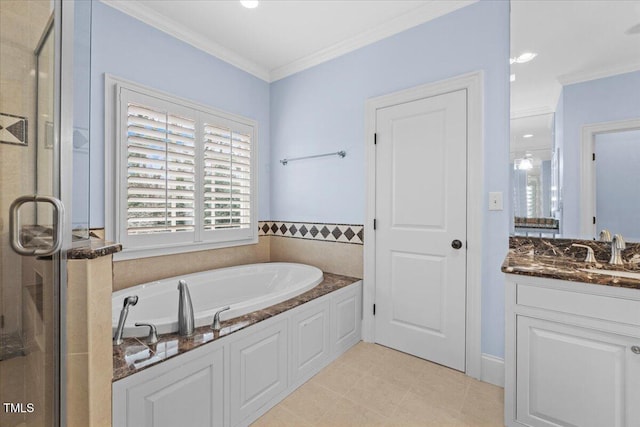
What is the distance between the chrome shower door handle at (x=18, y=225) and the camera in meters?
0.78

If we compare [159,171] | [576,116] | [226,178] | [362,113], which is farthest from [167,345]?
[576,116]

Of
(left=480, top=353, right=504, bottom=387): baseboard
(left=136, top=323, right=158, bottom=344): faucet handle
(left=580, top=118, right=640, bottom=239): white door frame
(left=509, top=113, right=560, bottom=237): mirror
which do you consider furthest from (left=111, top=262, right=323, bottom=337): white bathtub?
(left=580, top=118, right=640, bottom=239): white door frame

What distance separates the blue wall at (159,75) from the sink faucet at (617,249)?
282 centimetres

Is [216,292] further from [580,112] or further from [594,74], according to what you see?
[594,74]

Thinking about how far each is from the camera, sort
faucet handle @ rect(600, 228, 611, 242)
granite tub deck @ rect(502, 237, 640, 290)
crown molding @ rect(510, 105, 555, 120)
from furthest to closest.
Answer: crown molding @ rect(510, 105, 555, 120)
faucet handle @ rect(600, 228, 611, 242)
granite tub deck @ rect(502, 237, 640, 290)

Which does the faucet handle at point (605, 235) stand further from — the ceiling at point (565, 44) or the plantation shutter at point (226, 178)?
the plantation shutter at point (226, 178)

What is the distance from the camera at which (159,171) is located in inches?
92.2

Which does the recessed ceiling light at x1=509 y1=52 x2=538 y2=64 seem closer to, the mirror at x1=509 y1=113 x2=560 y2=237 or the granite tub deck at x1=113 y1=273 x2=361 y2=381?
the mirror at x1=509 y1=113 x2=560 y2=237

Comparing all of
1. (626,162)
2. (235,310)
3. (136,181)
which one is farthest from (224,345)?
(626,162)

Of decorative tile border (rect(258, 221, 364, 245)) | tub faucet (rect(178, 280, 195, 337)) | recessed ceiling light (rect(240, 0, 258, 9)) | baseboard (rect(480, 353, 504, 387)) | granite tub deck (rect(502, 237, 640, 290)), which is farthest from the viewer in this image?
decorative tile border (rect(258, 221, 364, 245))

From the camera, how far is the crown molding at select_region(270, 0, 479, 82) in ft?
7.18

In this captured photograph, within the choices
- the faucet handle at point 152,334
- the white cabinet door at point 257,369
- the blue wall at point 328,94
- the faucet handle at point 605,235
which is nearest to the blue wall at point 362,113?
the blue wall at point 328,94

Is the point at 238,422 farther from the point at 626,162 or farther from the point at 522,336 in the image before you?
Result: the point at 626,162

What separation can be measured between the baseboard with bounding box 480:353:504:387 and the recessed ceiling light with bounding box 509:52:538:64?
6.46ft
